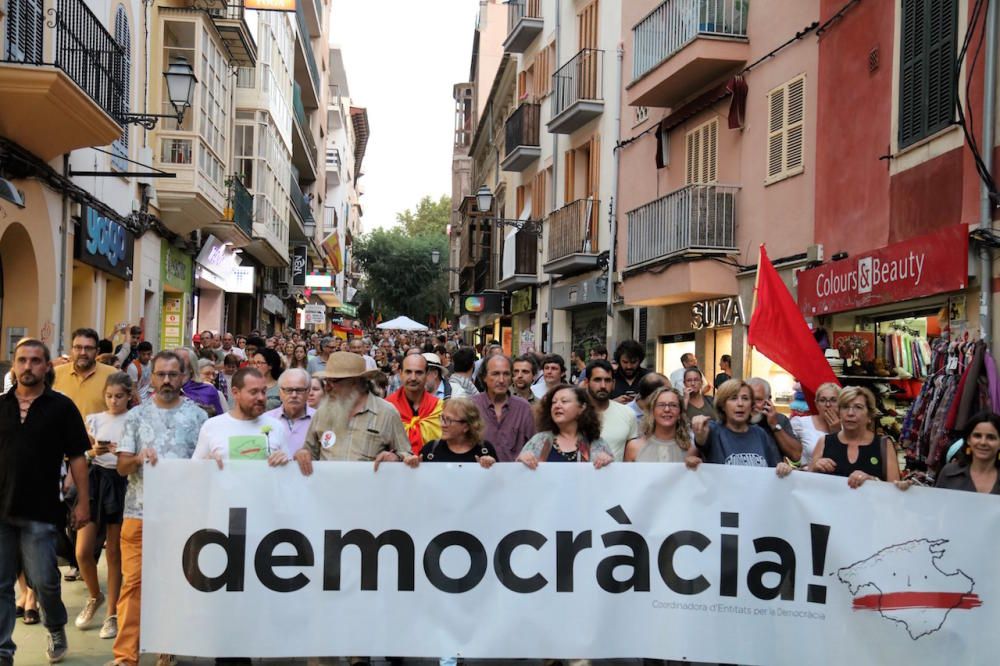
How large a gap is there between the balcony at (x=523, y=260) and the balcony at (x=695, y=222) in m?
12.5

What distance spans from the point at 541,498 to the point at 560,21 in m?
24.6

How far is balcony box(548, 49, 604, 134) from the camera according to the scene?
1014 inches

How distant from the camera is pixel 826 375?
9156 millimetres

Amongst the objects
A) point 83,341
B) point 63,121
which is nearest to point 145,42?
point 63,121

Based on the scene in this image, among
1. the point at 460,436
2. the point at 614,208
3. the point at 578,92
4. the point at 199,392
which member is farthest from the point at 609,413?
the point at 578,92

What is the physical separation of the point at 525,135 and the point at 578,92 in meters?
5.72

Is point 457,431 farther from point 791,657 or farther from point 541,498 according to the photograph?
point 791,657

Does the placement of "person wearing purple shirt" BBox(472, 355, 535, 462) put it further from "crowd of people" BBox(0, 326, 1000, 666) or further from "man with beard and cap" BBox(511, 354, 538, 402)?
"man with beard and cap" BBox(511, 354, 538, 402)

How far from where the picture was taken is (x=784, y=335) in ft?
30.8

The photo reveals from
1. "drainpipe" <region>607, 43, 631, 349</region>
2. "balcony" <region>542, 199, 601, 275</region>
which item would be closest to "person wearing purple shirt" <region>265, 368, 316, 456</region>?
"drainpipe" <region>607, 43, 631, 349</region>

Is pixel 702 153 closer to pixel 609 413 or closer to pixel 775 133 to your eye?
pixel 775 133

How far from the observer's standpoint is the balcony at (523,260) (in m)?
32.7

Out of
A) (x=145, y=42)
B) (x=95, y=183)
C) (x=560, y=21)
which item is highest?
(x=560, y=21)

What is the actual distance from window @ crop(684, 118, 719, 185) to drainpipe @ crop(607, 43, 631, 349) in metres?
4.14
